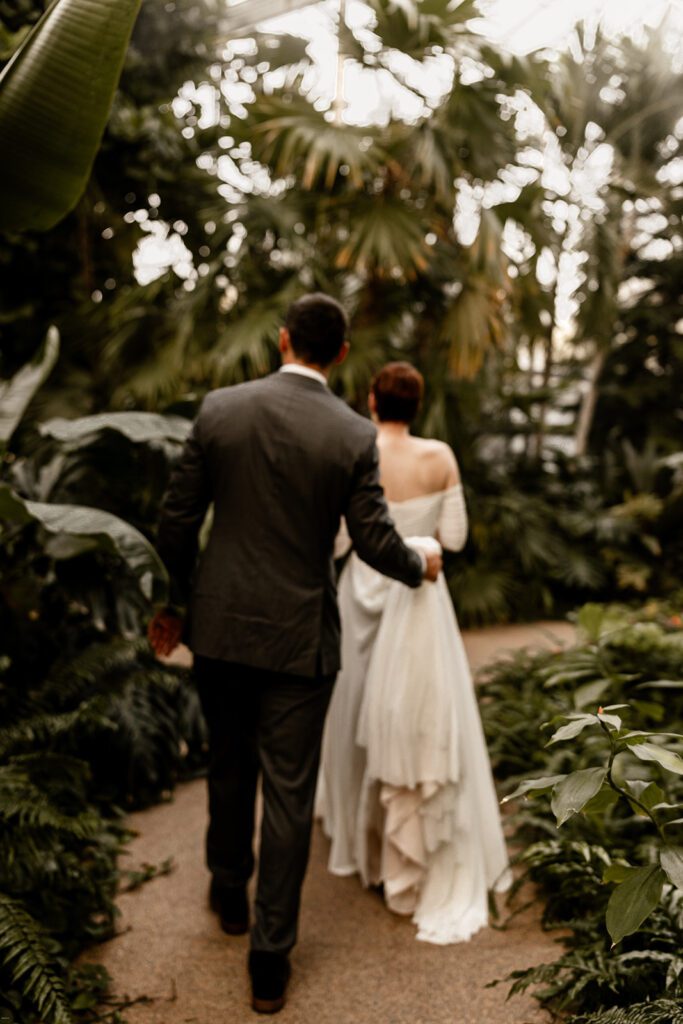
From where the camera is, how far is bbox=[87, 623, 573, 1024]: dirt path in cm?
224

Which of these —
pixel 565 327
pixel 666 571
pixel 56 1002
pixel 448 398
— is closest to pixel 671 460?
pixel 666 571

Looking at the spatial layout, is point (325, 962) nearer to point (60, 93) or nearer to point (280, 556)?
point (280, 556)

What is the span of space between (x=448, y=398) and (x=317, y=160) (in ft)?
5.89

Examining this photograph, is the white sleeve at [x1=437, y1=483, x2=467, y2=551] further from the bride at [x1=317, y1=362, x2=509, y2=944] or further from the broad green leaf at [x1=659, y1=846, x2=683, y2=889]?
the broad green leaf at [x1=659, y1=846, x2=683, y2=889]

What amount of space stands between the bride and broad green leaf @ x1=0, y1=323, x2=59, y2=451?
44.5 inches

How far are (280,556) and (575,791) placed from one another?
102cm

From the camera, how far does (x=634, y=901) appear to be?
1540mm

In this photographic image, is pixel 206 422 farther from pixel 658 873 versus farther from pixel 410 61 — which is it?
pixel 410 61

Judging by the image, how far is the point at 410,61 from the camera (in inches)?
194

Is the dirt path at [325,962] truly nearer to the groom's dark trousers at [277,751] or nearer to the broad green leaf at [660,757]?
the groom's dark trousers at [277,751]

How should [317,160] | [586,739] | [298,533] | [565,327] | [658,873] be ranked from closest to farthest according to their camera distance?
[658,873] < [298,533] < [586,739] < [317,160] < [565,327]

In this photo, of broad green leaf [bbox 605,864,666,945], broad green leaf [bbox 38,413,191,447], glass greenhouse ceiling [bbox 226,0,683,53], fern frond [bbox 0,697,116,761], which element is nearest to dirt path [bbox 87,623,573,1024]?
fern frond [bbox 0,697,116,761]

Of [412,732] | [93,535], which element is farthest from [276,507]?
[412,732]

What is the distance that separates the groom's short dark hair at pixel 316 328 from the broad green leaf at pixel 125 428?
27.4 inches
